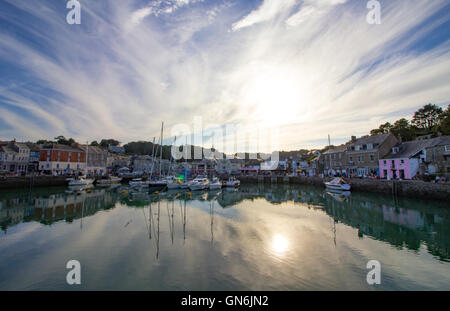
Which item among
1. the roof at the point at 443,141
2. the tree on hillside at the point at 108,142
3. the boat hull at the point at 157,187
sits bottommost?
the boat hull at the point at 157,187

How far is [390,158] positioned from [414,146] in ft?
13.5

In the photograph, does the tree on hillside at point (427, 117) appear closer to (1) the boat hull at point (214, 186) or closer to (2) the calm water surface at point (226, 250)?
(2) the calm water surface at point (226, 250)

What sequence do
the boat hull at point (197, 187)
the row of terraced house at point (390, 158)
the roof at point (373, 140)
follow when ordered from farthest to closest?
the boat hull at point (197, 187), the roof at point (373, 140), the row of terraced house at point (390, 158)

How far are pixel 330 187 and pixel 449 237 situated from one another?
28.3m

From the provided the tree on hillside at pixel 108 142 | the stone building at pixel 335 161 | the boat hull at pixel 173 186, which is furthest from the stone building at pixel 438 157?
the tree on hillside at pixel 108 142

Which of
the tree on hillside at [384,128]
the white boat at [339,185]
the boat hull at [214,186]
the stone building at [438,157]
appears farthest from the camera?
the tree on hillside at [384,128]

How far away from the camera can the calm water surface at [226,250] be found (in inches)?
331

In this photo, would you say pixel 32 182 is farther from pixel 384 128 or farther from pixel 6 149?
pixel 384 128

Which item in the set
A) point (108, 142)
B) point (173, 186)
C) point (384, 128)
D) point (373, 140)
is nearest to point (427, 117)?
point (384, 128)

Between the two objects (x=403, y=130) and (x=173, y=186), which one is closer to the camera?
(x=173, y=186)

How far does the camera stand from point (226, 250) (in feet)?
38.9

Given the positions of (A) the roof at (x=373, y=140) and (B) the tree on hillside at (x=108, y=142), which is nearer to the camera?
(A) the roof at (x=373, y=140)

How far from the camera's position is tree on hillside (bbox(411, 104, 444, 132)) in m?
55.0
